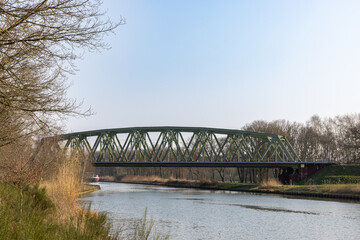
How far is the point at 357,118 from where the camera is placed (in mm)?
78500

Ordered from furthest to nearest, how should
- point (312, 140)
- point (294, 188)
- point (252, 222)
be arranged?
point (312, 140)
point (294, 188)
point (252, 222)

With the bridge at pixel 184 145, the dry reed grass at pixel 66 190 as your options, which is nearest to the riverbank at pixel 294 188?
the bridge at pixel 184 145

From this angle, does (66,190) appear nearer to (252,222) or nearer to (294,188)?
(252,222)

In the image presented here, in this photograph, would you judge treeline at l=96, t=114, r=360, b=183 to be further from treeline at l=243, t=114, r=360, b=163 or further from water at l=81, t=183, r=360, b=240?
water at l=81, t=183, r=360, b=240

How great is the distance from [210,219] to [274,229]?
4.53 m

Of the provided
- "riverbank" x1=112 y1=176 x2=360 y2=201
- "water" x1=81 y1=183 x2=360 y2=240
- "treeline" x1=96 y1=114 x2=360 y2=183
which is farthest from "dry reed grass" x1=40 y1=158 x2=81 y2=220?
"treeline" x1=96 y1=114 x2=360 y2=183

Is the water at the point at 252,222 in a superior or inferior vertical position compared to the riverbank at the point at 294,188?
inferior

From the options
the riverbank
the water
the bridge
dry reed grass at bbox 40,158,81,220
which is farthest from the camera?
the bridge

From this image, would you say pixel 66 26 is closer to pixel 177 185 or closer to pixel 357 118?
pixel 177 185

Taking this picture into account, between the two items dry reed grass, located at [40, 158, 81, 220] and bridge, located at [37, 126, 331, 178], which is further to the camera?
bridge, located at [37, 126, 331, 178]

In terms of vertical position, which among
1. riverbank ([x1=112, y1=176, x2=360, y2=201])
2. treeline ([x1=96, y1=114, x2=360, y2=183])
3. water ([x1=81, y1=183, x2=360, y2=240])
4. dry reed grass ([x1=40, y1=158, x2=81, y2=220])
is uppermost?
treeline ([x1=96, y1=114, x2=360, y2=183])

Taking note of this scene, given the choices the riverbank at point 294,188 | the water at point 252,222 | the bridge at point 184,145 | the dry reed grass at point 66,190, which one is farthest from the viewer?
the bridge at point 184,145

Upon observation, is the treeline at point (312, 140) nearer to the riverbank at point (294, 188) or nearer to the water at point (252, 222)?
the riverbank at point (294, 188)

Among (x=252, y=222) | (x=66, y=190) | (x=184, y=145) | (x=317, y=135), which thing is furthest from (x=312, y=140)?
(x=66, y=190)
